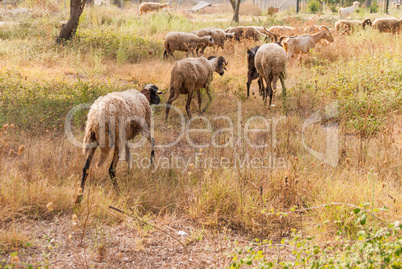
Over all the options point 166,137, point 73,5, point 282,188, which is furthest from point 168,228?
point 73,5

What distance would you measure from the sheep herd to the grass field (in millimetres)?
453

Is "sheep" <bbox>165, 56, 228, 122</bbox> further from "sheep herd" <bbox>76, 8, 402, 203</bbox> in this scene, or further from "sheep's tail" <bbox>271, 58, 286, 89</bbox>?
"sheep's tail" <bbox>271, 58, 286, 89</bbox>

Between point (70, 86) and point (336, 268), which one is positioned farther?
point (70, 86)

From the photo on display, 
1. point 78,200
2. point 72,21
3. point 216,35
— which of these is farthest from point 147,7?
point 78,200

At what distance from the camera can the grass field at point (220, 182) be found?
11.4 ft

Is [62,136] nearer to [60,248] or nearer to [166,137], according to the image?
[166,137]

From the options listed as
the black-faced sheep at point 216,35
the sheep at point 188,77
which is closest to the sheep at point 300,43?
the black-faced sheep at point 216,35

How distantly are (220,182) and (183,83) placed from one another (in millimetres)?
3393

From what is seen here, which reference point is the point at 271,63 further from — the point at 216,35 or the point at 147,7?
the point at 147,7

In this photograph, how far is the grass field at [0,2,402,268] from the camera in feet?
11.4

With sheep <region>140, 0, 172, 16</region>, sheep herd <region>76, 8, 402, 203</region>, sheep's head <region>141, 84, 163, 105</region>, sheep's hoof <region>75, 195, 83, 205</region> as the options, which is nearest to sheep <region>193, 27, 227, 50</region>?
sheep herd <region>76, 8, 402, 203</region>

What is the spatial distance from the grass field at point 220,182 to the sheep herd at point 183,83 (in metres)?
0.45

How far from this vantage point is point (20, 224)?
3.91 meters

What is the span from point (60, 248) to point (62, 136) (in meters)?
3.15
